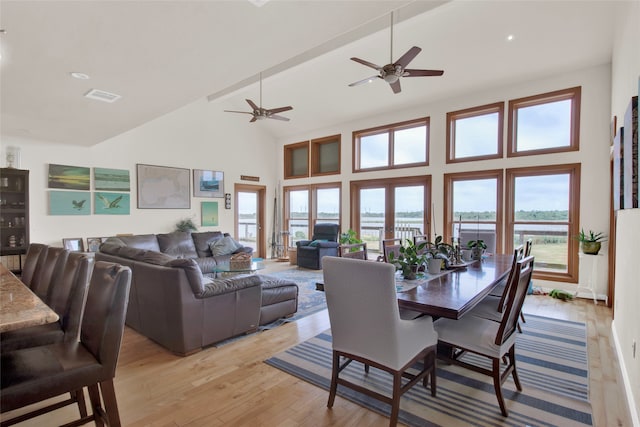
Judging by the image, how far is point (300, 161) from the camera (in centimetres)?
885

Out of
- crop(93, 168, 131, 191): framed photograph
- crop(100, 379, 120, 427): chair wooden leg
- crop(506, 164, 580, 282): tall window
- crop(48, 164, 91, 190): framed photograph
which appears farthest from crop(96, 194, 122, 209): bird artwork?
crop(506, 164, 580, 282): tall window

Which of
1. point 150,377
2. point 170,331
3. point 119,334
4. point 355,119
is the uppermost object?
point 355,119

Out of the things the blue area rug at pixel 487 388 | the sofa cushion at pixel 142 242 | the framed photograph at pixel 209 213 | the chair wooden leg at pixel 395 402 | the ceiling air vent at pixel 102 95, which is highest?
the ceiling air vent at pixel 102 95

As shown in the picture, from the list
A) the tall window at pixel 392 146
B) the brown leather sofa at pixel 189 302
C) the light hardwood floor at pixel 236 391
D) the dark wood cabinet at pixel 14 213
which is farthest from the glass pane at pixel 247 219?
the light hardwood floor at pixel 236 391

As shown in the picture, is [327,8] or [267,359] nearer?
[327,8]

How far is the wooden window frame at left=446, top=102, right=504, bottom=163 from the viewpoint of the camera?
557cm

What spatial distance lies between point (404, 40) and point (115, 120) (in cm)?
431

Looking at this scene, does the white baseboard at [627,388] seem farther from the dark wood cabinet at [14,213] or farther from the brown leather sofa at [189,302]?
the dark wood cabinet at [14,213]

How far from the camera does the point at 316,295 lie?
498cm

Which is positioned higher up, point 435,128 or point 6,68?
point 435,128

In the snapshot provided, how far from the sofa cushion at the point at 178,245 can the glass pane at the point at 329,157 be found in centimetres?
379

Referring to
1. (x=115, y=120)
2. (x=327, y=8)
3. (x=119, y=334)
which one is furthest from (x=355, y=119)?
(x=119, y=334)

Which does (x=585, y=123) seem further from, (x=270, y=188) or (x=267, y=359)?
(x=270, y=188)

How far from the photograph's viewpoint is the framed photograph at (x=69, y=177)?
17.9 feet
